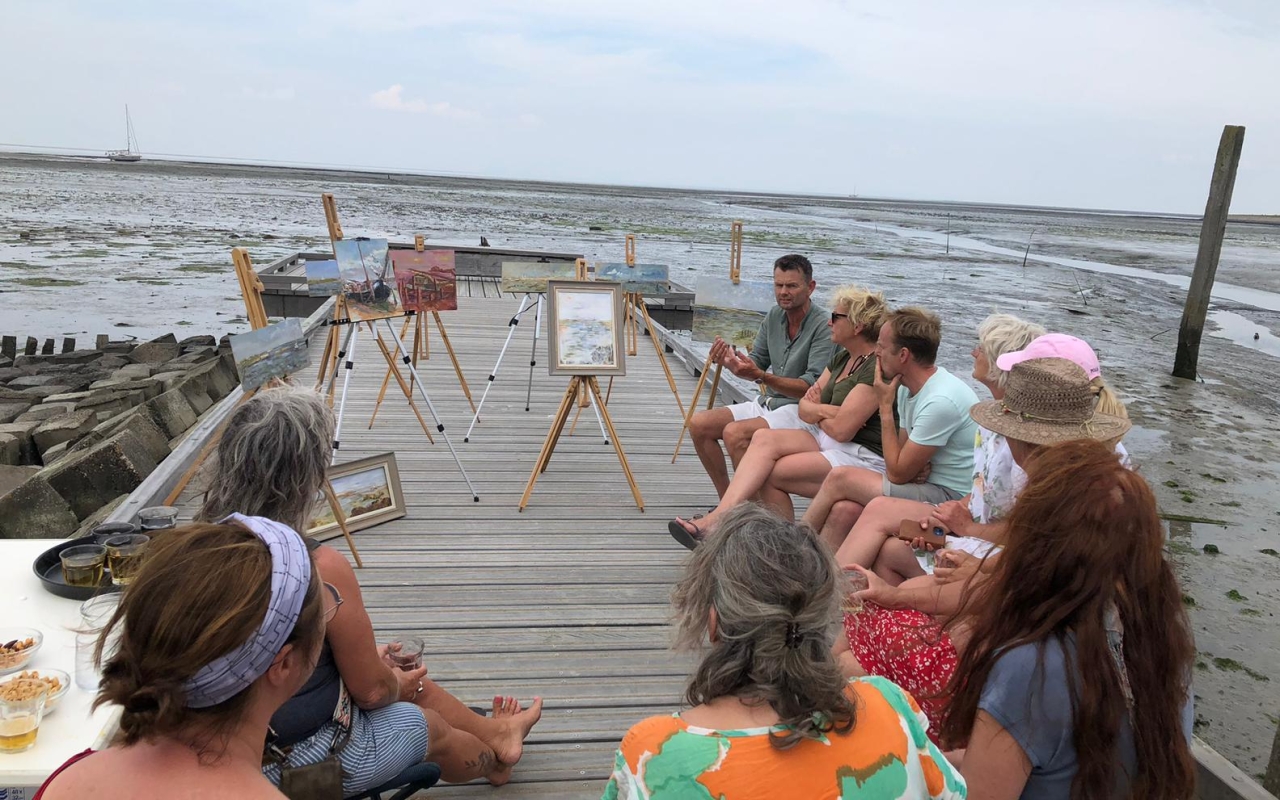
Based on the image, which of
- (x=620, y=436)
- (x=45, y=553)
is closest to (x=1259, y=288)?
(x=620, y=436)

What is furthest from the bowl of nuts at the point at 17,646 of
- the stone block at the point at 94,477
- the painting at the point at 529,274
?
the painting at the point at 529,274

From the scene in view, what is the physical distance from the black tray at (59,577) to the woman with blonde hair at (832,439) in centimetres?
246

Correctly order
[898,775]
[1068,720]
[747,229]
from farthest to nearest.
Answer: [747,229] < [1068,720] < [898,775]

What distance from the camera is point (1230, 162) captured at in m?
11.3

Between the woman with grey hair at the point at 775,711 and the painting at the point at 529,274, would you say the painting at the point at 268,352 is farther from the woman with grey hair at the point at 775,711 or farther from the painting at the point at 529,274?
the woman with grey hair at the point at 775,711

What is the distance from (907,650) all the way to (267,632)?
5.55 feet

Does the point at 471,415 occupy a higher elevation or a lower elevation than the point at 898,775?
lower

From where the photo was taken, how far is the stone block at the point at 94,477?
6129 millimetres

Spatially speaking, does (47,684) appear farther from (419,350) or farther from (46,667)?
(419,350)

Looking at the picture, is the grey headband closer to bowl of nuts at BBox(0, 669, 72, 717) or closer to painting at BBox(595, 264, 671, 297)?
bowl of nuts at BBox(0, 669, 72, 717)

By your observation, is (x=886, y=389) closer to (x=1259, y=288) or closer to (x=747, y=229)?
(x=1259, y=288)

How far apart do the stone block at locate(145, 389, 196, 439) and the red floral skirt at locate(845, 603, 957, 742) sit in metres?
7.38

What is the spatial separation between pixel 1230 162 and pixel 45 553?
42.5 feet

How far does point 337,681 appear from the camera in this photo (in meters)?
2.18
